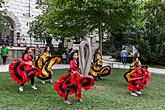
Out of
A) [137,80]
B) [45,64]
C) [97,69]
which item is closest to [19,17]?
[97,69]

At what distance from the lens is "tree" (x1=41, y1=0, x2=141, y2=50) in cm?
1736

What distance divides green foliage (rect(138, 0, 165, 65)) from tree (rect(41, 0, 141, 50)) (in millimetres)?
7656

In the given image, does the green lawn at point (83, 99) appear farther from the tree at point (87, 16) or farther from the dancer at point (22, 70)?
the tree at point (87, 16)

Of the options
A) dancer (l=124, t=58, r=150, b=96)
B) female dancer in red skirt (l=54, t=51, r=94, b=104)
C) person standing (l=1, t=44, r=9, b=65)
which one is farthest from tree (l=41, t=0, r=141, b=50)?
female dancer in red skirt (l=54, t=51, r=94, b=104)

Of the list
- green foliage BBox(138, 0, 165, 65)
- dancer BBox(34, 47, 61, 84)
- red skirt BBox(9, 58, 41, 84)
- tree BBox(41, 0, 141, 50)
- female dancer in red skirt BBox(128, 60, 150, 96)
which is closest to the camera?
red skirt BBox(9, 58, 41, 84)

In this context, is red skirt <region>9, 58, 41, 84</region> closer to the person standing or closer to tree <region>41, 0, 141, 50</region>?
tree <region>41, 0, 141, 50</region>

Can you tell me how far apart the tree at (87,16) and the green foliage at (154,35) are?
7656mm

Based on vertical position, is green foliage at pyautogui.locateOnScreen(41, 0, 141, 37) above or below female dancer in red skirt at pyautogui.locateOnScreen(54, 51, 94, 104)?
above

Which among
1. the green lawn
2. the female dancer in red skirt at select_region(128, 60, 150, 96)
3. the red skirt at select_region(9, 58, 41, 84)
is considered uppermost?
the red skirt at select_region(9, 58, 41, 84)

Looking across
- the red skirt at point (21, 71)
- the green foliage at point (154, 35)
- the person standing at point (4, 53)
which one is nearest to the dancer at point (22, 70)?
the red skirt at point (21, 71)

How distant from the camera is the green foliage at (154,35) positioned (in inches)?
1104

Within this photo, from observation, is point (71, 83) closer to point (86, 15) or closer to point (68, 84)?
point (68, 84)

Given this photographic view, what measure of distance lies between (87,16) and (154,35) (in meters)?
10.8

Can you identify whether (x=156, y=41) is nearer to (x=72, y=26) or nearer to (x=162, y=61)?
(x=162, y=61)
